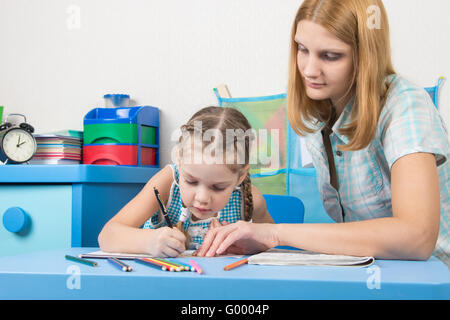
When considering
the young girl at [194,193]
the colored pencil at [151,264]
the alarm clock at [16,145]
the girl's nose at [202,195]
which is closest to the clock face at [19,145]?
the alarm clock at [16,145]

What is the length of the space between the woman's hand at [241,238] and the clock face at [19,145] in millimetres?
1278

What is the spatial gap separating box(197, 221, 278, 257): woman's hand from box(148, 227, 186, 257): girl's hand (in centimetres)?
4

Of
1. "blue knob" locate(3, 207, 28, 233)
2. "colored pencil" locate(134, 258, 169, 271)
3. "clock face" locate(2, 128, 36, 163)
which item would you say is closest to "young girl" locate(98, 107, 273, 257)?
"colored pencil" locate(134, 258, 169, 271)

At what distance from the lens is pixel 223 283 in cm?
56

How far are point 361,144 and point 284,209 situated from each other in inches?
17.6

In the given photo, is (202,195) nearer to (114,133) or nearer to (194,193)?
(194,193)

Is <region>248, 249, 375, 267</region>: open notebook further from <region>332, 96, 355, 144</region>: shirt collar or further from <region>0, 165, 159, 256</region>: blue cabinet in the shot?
<region>0, 165, 159, 256</region>: blue cabinet

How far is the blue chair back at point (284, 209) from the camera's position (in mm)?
1419

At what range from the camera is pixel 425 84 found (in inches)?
70.1

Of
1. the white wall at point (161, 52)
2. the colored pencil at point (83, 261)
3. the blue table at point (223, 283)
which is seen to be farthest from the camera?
the white wall at point (161, 52)

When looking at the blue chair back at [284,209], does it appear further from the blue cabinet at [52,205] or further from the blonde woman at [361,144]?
the blue cabinet at [52,205]

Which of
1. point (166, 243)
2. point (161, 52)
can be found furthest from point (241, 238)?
point (161, 52)

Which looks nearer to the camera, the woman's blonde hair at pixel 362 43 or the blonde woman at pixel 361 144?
the blonde woman at pixel 361 144
